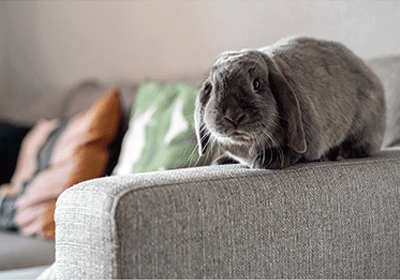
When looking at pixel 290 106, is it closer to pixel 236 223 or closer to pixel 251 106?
pixel 251 106

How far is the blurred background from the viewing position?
1656 mm

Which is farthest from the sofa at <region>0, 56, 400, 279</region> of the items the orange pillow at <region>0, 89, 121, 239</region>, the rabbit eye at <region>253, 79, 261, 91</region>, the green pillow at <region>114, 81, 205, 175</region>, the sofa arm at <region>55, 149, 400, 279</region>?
the orange pillow at <region>0, 89, 121, 239</region>

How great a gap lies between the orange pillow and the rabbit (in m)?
0.95

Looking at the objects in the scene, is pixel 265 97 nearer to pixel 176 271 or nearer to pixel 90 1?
pixel 176 271

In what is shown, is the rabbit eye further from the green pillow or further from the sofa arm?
the green pillow

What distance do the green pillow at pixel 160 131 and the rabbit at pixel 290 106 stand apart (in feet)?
1.48

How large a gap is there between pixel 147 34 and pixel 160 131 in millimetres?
952

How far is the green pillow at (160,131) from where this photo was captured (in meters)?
1.62

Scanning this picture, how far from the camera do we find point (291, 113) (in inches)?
38.6

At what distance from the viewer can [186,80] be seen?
204 cm

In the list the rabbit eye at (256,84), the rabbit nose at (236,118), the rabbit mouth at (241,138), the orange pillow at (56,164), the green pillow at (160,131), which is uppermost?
the rabbit eye at (256,84)

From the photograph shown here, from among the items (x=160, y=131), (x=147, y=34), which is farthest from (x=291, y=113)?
(x=147, y=34)

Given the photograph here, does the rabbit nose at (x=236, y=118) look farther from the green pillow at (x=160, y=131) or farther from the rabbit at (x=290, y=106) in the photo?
the green pillow at (x=160, y=131)

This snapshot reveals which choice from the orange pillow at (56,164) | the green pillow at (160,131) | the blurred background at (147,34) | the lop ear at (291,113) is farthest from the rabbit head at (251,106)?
the orange pillow at (56,164)
